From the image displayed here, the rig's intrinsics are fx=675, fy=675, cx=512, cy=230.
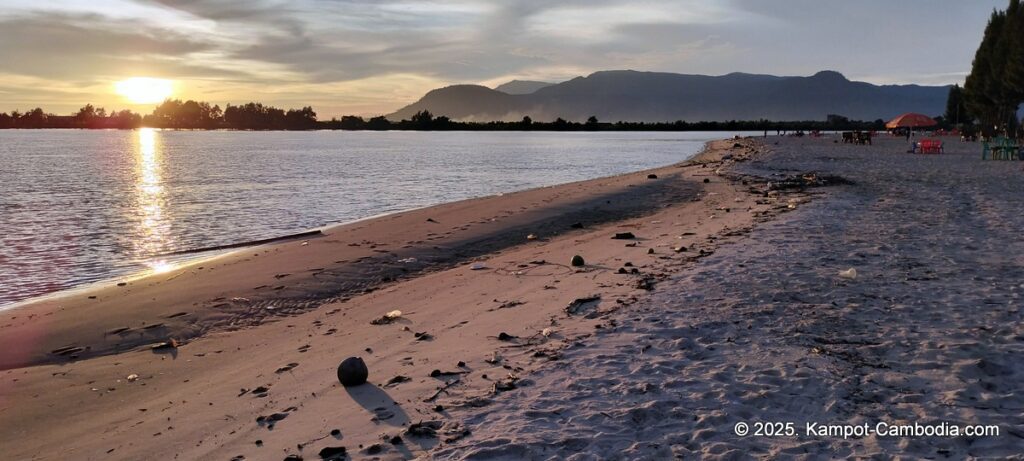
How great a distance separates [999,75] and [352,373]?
7344 cm

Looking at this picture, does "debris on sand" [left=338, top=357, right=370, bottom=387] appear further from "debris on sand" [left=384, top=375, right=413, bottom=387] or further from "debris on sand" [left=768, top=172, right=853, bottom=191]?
"debris on sand" [left=768, top=172, right=853, bottom=191]

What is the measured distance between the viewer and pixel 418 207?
2406 cm

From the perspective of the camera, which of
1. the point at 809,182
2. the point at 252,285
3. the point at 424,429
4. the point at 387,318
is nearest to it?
the point at 424,429

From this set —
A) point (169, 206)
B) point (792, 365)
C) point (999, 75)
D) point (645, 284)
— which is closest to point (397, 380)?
point (792, 365)

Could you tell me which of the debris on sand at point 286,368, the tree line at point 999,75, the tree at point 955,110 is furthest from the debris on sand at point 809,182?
the tree at point 955,110

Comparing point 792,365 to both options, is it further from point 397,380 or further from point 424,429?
point 397,380

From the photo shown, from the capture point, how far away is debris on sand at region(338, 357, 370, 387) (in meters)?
5.73

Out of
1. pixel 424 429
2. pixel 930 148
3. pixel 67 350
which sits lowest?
pixel 67 350

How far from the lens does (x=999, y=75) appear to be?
6125 centimetres

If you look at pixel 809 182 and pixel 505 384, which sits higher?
pixel 809 182

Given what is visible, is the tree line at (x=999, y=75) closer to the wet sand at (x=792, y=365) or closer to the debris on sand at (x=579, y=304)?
the wet sand at (x=792, y=365)

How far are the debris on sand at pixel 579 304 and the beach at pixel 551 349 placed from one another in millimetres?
35

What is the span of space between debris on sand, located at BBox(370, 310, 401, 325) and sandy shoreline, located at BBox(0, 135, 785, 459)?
137mm

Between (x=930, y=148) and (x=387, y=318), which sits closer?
(x=387, y=318)
